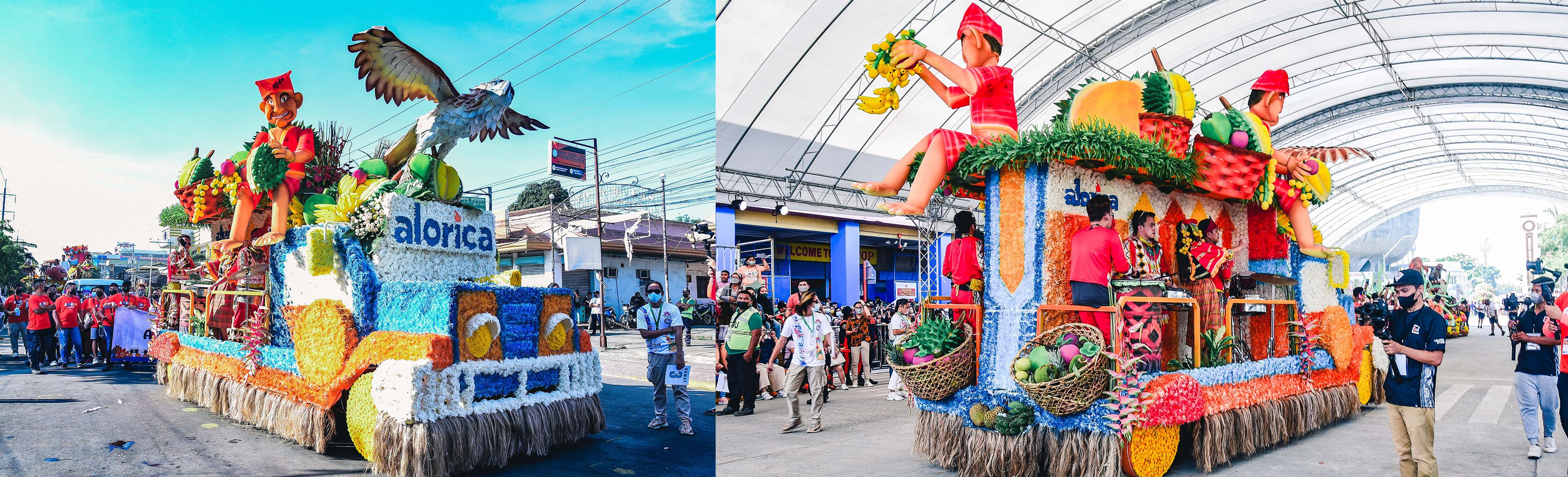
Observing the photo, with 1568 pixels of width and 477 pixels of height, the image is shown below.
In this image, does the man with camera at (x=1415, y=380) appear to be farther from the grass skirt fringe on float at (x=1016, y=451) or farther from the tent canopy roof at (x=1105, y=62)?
the tent canopy roof at (x=1105, y=62)

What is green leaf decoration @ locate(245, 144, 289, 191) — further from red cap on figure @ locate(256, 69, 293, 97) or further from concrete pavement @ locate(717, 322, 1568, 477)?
concrete pavement @ locate(717, 322, 1568, 477)

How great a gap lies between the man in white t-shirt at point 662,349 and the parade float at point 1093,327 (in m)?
1.85

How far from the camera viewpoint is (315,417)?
5.67m

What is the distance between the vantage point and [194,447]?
5.84 m

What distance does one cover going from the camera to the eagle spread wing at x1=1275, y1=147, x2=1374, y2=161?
7.18 meters

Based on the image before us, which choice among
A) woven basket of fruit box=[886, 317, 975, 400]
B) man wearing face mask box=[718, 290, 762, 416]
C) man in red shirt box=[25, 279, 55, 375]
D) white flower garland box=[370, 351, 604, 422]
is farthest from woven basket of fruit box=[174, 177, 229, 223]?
woven basket of fruit box=[886, 317, 975, 400]

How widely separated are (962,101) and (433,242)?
12.7 ft

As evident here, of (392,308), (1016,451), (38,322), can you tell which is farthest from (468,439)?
(38,322)

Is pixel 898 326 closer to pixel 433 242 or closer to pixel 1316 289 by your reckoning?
pixel 1316 289

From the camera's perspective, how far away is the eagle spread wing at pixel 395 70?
553 cm

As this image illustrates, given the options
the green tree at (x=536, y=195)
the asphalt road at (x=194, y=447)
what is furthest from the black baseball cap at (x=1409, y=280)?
the green tree at (x=536, y=195)

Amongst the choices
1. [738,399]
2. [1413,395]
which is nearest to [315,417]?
[738,399]

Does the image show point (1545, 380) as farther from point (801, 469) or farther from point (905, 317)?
point (905, 317)

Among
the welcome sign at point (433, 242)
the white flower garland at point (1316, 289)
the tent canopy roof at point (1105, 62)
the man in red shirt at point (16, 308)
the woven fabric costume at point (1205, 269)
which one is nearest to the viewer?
the welcome sign at point (433, 242)
